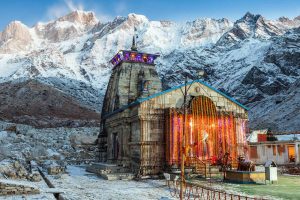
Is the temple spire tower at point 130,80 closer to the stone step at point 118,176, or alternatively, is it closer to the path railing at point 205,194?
the stone step at point 118,176

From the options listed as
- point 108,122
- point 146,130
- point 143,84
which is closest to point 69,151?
point 108,122

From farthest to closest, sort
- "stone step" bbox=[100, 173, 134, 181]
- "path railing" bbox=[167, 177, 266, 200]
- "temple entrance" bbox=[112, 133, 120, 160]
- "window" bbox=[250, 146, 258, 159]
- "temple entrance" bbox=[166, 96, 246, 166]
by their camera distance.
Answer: "window" bbox=[250, 146, 258, 159] → "temple entrance" bbox=[112, 133, 120, 160] → "temple entrance" bbox=[166, 96, 246, 166] → "stone step" bbox=[100, 173, 134, 181] → "path railing" bbox=[167, 177, 266, 200]

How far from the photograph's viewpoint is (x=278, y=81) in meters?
152

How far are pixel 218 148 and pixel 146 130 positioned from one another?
5.99 m

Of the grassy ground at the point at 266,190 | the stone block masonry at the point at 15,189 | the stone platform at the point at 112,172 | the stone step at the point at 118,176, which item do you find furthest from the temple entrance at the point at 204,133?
the stone block masonry at the point at 15,189

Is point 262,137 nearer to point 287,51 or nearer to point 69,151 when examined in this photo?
point 69,151

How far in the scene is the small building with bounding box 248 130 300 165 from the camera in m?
35.0

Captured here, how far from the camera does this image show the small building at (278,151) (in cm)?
3504

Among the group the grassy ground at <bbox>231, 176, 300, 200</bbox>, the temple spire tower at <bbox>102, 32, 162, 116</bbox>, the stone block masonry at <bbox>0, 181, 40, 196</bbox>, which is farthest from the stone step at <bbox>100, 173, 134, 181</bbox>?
the temple spire tower at <bbox>102, 32, 162, 116</bbox>

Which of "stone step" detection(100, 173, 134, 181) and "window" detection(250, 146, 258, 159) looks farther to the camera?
"window" detection(250, 146, 258, 159)

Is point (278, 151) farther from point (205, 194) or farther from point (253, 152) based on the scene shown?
point (205, 194)

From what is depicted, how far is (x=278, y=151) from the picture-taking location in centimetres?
3662

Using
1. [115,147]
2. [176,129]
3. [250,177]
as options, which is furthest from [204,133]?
[115,147]

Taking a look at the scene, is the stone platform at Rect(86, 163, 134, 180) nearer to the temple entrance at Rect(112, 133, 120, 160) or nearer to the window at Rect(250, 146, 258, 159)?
the temple entrance at Rect(112, 133, 120, 160)
